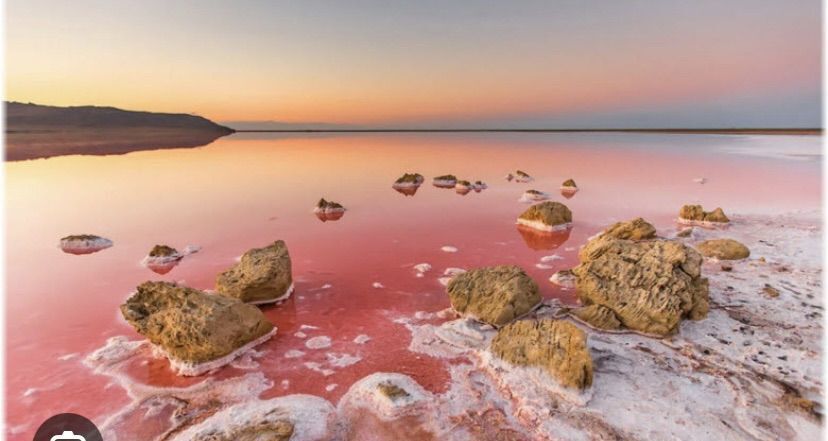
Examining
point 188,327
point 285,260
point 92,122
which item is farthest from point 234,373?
point 92,122

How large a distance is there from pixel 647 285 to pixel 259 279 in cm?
571

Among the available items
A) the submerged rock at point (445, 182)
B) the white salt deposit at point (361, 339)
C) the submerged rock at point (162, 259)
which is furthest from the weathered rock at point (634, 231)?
the submerged rock at point (445, 182)

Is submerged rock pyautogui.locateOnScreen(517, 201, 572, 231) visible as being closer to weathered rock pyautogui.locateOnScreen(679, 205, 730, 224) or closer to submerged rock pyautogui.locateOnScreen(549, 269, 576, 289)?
weathered rock pyautogui.locateOnScreen(679, 205, 730, 224)

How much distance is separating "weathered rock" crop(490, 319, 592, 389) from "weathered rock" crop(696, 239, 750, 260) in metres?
5.25

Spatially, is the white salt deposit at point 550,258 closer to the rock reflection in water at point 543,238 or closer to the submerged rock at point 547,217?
the rock reflection in water at point 543,238

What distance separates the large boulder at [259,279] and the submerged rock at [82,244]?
14.5 feet

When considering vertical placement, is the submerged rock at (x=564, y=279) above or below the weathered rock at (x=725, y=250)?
below

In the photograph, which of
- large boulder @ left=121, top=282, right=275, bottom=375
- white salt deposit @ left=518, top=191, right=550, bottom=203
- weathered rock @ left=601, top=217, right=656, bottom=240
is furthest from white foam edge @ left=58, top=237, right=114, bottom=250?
white salt deposit @ left=518, top=191, right=550, bottom=203

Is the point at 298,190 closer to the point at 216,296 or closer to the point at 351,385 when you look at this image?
the point at 216,296

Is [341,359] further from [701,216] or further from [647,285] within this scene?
[701,216]

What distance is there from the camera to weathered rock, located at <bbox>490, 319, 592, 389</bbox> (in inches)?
168

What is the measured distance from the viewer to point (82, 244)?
A: 9.01 m

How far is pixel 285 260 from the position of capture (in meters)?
6.79

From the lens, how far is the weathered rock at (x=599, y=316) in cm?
553
